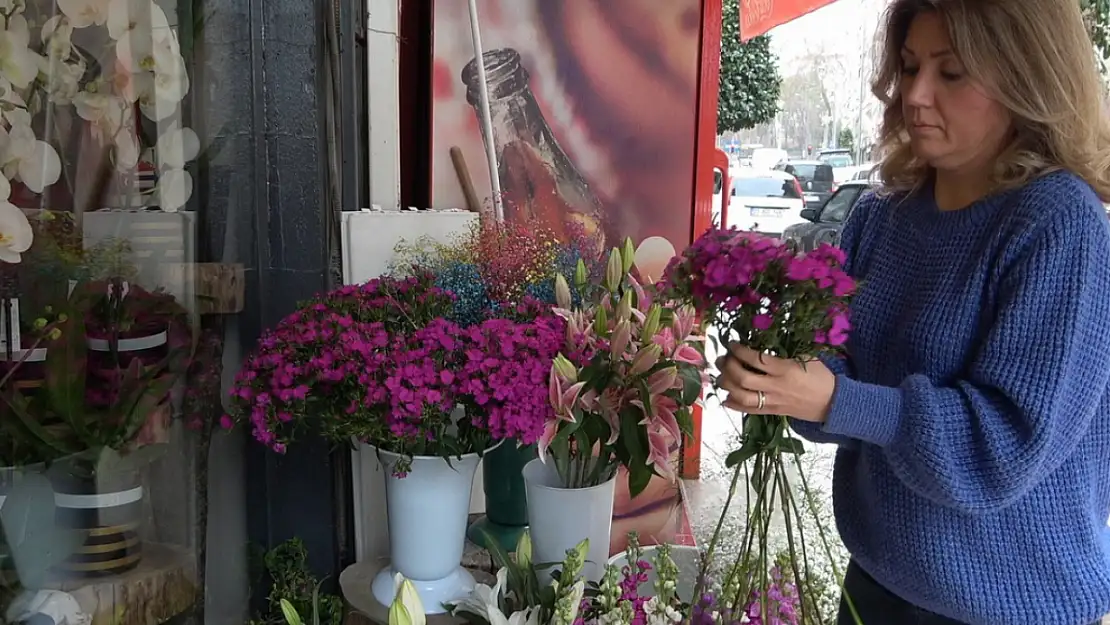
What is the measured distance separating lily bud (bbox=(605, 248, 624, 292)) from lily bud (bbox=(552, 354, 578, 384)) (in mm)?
231

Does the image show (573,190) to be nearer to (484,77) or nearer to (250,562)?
(484,77)

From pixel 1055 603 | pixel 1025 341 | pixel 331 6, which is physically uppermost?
pixel 331 6

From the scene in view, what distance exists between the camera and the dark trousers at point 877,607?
3.39 feet

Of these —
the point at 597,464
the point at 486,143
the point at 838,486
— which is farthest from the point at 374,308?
the point at 486,143

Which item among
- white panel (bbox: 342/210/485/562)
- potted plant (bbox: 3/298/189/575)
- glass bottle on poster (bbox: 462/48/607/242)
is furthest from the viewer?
glass bottle on poster (bbox: 462/48/607/242)

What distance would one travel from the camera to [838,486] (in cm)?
113

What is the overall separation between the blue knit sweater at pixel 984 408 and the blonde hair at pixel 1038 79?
0.11 ft

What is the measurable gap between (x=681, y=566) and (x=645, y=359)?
0.40 m

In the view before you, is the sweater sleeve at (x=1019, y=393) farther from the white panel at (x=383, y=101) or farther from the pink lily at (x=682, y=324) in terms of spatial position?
the white panel at (x=383, y=101)

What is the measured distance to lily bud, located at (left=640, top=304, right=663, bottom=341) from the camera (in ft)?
3.47

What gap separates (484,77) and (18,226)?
1.41 metres

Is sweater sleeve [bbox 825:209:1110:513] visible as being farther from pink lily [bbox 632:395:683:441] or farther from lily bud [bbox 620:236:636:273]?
lily bud [bbox 620:236:636:273]

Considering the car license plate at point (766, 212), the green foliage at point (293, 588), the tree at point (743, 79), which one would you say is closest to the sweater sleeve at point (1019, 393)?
the green foliage at point (293, 588)

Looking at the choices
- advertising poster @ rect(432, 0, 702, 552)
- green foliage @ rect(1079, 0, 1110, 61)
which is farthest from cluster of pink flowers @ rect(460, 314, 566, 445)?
green foliage @ rect(1079, 0, 1110, 61)
